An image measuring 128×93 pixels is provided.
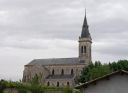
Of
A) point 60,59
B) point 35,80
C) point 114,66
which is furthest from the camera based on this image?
point 60,59

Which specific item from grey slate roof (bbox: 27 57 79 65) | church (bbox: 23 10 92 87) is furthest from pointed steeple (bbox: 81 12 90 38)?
grey slate roof (bbox: 27 57 79 65)

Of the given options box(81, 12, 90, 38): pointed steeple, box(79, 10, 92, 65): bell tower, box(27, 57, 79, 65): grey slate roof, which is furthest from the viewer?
box(81, 12, 90, 38): pointed steeple

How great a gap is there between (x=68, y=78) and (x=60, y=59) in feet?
40.1

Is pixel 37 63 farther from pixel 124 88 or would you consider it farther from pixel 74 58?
pixel 124 88

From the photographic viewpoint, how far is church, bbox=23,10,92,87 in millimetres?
124312

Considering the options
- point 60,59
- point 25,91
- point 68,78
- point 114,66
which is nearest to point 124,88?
point 25,91

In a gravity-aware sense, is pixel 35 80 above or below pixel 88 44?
below

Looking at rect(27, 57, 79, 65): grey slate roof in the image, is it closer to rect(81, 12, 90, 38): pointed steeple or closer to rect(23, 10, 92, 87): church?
rect(23, 10, 92, 87): church

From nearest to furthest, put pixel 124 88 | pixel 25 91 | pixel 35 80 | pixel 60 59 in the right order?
pixel 124 88, pixel 25 91, pixel 35 80, pixel 60 59

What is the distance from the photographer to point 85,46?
129m

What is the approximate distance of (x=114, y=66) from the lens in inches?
3130

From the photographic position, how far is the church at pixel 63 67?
12431 centimetres

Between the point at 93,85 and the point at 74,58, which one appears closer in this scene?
the point at 93,85

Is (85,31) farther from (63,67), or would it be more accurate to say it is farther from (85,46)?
(63,67)
